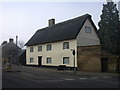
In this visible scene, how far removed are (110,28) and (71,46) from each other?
705cm

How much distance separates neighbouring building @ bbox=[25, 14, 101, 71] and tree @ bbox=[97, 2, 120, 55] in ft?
7.31

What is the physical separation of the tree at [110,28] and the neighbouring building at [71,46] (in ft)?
7.31

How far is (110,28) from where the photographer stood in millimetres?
36188

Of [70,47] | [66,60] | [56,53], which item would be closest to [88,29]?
[70,47]

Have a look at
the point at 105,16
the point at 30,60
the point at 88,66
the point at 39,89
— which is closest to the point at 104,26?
the point at 105,16

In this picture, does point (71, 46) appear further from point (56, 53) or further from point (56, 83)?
point (56, 83)

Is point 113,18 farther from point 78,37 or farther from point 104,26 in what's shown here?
point 78,37

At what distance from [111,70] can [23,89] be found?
2050cm

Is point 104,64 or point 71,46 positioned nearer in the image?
point 104,64

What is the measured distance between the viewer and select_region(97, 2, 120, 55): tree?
3382 centimetres

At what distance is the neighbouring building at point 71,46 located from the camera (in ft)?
111

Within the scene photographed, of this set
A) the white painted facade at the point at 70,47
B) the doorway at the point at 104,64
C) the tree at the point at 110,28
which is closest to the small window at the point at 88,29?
the white painted facade at the point at 70,47

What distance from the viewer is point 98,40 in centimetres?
4122

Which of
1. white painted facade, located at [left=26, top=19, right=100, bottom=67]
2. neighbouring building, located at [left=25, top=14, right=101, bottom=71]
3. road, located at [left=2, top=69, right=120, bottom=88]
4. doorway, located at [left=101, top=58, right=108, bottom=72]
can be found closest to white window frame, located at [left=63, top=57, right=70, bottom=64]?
neighbouring building, located at [left=25, top=14, right=101, bottom=71]
